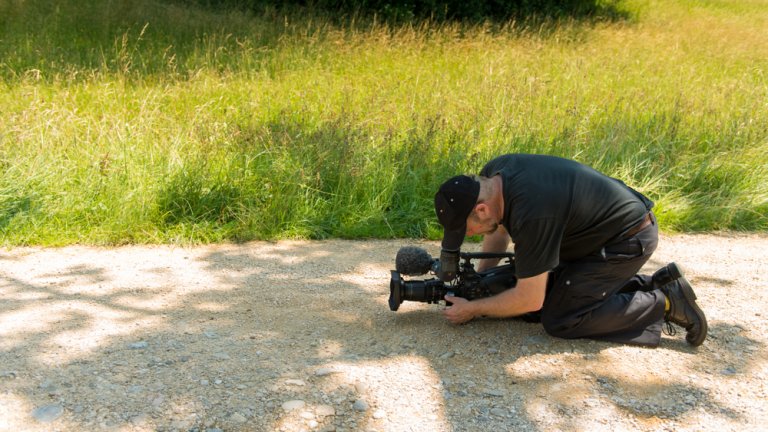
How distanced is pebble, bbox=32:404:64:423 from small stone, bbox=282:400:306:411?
3.08ft

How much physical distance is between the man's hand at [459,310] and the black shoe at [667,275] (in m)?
0.99

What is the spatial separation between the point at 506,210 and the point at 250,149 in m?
3.41

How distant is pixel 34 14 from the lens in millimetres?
10953

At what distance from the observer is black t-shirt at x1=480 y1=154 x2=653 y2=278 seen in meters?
3.48

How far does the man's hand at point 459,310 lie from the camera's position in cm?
397

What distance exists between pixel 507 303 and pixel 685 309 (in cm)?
100

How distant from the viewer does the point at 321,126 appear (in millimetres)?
7008

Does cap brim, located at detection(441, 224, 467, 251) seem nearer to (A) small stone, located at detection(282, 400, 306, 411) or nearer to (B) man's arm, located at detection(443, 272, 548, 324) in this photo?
(B) man's arm, located at detection(443, 272, 548, 324)

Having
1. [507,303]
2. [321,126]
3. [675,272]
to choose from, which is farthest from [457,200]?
[321,126]

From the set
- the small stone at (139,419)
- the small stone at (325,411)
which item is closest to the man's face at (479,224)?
the small stone at (325,411)

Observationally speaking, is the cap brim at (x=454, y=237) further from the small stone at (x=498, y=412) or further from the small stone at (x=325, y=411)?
the small stone at (x=325, y=411)

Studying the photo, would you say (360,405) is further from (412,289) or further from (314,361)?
(412,289)

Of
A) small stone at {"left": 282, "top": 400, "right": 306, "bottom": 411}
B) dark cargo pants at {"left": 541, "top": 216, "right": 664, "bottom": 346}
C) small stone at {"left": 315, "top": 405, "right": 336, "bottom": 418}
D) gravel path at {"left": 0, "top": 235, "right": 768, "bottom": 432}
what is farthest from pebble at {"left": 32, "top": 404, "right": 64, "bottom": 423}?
dark cargo pants at {"left": 541, "top": 216, "right": 664, "bottom": 346}

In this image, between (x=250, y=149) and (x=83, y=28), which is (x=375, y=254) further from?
(x=83, y=28)
